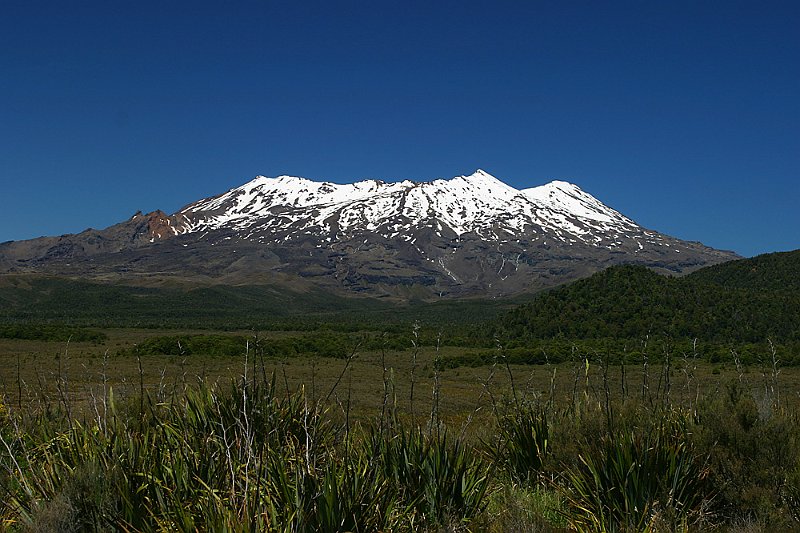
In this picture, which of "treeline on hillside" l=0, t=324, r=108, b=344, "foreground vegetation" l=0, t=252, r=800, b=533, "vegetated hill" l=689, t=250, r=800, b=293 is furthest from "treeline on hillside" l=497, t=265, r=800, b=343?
"foreground vegetation" l=0, t=252, r=800, b=533

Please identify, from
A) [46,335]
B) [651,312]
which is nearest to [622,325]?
[651,312]

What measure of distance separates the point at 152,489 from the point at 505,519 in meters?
2.98

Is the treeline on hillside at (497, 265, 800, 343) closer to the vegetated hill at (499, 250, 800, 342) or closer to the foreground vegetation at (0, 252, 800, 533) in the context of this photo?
the vegetated hill at (499, 250, 800, 342)

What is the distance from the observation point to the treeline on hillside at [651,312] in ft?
182

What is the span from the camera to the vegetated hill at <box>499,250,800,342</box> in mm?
55531

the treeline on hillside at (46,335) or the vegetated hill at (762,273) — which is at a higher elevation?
the vegetated hill at (762,273)

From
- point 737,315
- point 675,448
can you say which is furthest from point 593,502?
point 737,315

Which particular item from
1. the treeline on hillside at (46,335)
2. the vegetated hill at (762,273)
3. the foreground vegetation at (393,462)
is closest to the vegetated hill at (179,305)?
the vegetated hill at (762,273)

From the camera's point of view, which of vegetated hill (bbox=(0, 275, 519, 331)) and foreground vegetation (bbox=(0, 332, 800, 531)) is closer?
foreground vegetation (bbox=(0, 332, 800, 531))

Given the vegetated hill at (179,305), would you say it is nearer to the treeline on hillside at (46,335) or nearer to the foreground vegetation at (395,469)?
the treeline on hillside at (46,335)

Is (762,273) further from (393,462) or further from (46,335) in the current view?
(393,462)

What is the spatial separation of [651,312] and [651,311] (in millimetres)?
154

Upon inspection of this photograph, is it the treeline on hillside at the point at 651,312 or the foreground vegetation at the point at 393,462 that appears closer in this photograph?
the foreground vegetation at the point at 393,462

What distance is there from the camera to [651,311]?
5912cm
